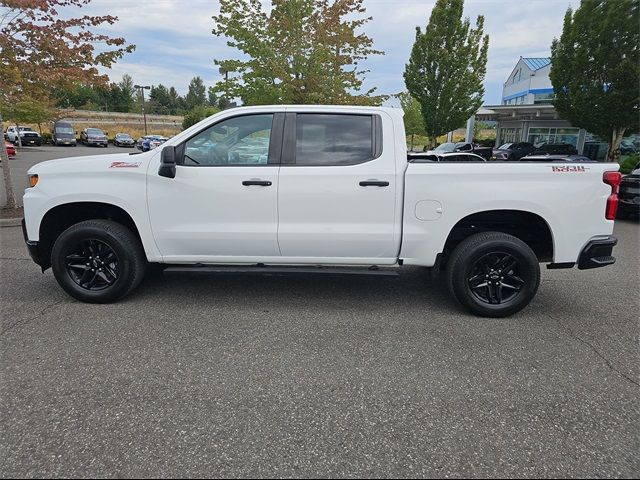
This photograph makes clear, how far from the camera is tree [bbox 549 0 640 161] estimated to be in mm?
13875

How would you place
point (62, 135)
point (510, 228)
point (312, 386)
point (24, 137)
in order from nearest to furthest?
point (312, 386) → point (510, 228) → point (24, 137) → point (62, 135)

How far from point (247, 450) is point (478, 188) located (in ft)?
9.48

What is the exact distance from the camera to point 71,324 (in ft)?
12.5

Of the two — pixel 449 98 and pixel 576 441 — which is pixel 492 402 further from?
pixel 449 98

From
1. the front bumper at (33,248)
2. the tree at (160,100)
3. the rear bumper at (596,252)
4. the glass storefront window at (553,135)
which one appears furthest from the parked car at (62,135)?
the tree at (160,100)

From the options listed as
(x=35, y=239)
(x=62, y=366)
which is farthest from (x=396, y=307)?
(x=35, y=239)

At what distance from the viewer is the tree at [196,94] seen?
114 meters

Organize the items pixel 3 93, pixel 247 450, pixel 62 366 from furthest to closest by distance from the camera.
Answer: pixel 3 93, pixel 62 366, pixel 247 450

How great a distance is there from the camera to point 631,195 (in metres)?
10.0

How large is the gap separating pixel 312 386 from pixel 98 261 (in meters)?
2.68

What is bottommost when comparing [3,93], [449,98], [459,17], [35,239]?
[35,239]

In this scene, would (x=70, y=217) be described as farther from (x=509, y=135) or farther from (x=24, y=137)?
(x=24, y=137)

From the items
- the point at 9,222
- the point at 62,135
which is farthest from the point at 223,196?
the point at 62,135

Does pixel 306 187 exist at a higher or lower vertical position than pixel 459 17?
lower
